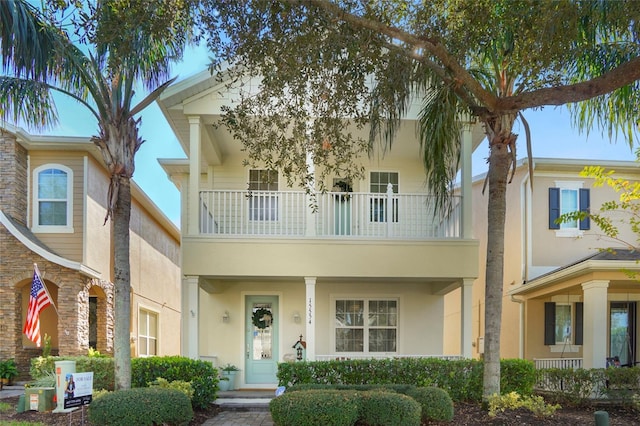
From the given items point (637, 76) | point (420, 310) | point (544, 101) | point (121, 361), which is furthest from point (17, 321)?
point (637, 76)

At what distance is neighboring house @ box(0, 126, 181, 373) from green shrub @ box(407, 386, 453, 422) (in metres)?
9.11

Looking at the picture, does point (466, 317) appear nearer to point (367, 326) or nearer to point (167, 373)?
point (367, 326)

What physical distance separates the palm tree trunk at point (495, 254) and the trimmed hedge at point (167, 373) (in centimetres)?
523

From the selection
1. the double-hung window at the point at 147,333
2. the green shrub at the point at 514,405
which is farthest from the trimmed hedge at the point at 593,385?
the double-hung window at the point at 147,333

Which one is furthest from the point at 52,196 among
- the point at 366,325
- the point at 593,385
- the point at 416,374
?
the point at 593,385

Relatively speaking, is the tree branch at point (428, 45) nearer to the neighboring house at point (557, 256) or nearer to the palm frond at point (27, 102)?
the palm frond at point (27, 102)

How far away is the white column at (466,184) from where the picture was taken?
11641mm

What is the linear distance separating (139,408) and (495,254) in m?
6.03

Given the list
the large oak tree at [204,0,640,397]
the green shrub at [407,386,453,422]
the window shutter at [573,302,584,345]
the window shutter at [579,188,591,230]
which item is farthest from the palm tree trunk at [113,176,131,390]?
the window shutter at [579,188,591,230]

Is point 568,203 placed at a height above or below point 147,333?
above

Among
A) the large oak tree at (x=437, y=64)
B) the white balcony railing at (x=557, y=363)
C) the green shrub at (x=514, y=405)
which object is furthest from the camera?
the white balcony railing at (x=557, y=363)

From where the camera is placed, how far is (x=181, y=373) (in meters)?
10.3

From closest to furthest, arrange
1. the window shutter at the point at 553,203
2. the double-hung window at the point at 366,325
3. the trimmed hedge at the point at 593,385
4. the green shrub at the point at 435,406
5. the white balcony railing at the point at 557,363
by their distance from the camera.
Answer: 1. the green shrub at the point at 435,406
2. the trimmed hedge at the point at 593,385
3. the double-hung window at the point at 366,325
4. the white balcony railing at the point at 557,363
5. the window shutter at the point at 553,203

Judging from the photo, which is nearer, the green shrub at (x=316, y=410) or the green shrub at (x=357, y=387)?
the green shrub at (x=316, y=410)
